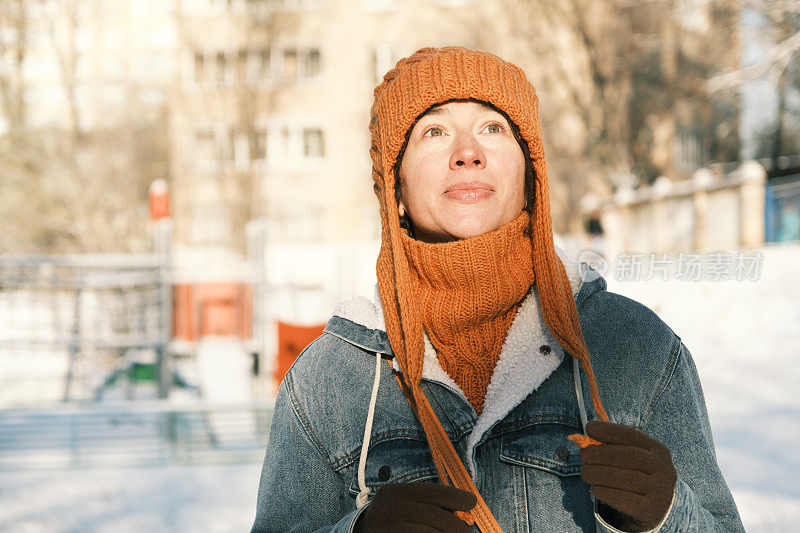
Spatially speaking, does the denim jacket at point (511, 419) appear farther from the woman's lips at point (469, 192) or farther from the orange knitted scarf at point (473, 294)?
the woman's lips at point (469, 192)

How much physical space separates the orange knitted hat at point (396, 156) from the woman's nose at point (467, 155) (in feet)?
0.35

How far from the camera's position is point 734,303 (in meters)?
11.7

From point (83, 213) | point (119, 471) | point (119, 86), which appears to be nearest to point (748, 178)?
point (119, 471)

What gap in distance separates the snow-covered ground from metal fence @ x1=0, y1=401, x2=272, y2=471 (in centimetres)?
25

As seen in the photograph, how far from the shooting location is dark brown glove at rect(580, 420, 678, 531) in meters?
1.33

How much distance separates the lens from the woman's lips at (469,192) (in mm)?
1760

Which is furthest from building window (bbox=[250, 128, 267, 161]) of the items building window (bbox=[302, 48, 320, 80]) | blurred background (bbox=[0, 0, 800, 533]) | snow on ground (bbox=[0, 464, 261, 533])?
snow on ground (bbox=[0, 464, 261, 533])

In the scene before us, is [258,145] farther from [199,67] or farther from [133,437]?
[133,437]

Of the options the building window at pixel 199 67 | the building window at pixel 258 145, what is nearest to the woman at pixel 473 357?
the building window at pixel 258 145

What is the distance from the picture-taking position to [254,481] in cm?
622

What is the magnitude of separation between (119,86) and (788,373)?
25.9 meters

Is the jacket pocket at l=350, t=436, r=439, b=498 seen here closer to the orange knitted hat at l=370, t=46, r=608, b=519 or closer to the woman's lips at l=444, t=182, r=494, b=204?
the orange knitted hat at l=370, t=46, r=608, b=519

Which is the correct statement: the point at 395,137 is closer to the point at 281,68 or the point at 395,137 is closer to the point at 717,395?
the point at 717,395

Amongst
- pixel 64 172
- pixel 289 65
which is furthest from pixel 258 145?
pixel 64 172
